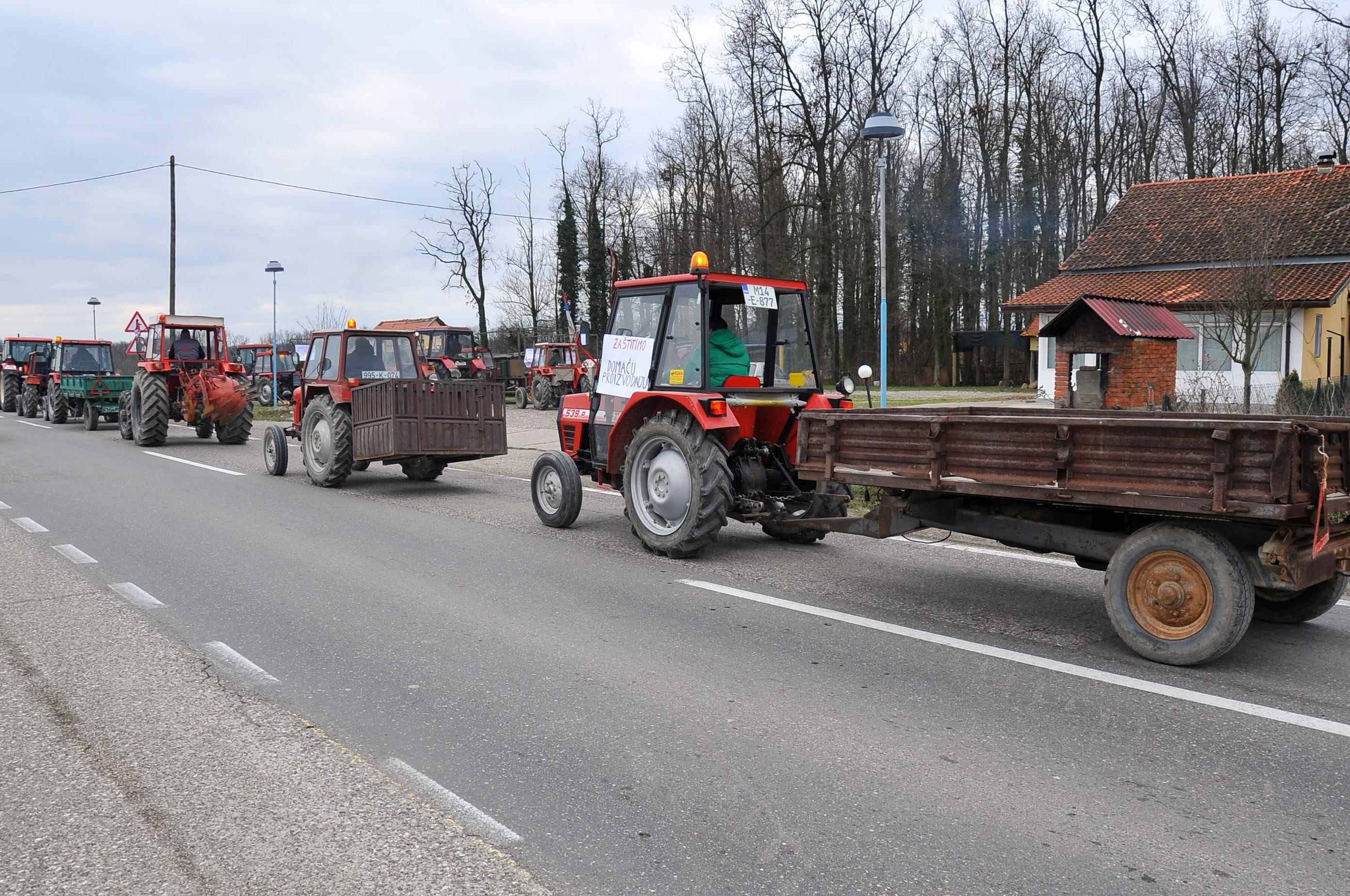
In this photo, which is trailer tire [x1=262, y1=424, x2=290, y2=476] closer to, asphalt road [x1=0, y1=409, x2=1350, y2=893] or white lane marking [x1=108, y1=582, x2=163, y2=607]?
asphalt road [x1=0, y1=409, x2=1350, y2=893]

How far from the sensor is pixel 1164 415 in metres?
5.50

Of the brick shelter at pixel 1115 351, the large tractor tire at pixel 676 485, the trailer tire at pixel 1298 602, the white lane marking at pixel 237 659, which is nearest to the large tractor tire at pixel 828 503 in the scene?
the large tractor tire at pixel 676 485

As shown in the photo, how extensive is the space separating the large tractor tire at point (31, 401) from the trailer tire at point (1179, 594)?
34.8 meters

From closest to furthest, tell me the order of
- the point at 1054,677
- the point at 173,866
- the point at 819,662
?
the point at 173,866 < the point at 1054,677 < the point at 819,662

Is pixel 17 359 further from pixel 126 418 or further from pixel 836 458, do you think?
pixel 836 458

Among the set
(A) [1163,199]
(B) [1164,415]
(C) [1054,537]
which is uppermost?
(A) [1163,199]

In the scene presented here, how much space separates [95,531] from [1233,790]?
984 cm

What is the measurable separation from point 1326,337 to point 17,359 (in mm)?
38616

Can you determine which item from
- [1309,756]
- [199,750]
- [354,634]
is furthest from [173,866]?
[1309,756]

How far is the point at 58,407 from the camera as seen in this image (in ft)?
94.7

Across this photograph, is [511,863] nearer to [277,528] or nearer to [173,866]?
[173,866]

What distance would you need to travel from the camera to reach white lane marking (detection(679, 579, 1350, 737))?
15.1 feet

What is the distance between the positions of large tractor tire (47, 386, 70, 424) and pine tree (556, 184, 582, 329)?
2816 cm

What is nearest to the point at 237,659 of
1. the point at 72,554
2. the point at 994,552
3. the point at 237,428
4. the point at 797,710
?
the point at 797,710
